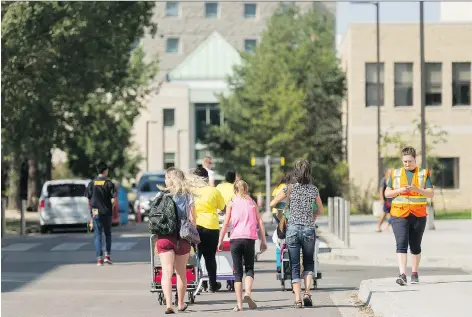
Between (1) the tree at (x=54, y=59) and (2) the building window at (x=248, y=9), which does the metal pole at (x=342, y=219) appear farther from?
(2) the building window at (x=248, y=9)

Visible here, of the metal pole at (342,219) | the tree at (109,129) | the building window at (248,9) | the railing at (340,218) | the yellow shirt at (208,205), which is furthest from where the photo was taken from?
the building window at (248,9)

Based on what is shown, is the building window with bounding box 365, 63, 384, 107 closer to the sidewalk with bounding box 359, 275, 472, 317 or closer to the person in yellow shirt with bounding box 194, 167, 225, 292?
the sidewalk with bounding box 359, 275, 472, 317

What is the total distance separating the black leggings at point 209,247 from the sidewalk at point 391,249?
6767mm

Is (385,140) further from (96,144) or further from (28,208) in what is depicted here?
(96,144)

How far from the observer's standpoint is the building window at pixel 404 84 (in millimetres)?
63031

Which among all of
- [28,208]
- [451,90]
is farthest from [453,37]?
[28,208]

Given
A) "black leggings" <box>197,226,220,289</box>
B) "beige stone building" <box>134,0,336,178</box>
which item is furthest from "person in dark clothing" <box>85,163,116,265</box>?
"beige stone building" <box>134,0,336,178</box>

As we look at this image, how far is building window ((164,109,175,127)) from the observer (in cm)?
10338

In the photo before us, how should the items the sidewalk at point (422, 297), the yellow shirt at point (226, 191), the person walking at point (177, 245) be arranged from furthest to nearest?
the yellow shirt at point (226, 191), the person walking at point (177, 245), the sidewalk at point (422, 297)

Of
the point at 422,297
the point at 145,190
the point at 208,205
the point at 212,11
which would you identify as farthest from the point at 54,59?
the point at 212,11

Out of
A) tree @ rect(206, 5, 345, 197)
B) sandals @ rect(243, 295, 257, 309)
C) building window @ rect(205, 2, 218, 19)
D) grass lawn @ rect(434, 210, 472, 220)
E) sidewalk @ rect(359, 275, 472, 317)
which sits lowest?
grass lawn @ rect(434, 210, 472, 220)

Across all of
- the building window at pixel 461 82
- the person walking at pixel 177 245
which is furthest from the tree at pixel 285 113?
the person walking at pixel 177 245

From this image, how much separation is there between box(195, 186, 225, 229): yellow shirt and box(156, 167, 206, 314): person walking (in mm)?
1410

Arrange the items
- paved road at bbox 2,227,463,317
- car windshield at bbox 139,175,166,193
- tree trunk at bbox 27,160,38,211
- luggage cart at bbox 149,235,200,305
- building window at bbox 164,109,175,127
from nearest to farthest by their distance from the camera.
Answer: paved road at bbox 2,227,463,317 → luggage cart at bbox 149,235,200,305 → car windshield at bbox 139,175,166,193 → tree trunk at bbox 27,160,38,211 → building window at bbox 164,109,175,127
